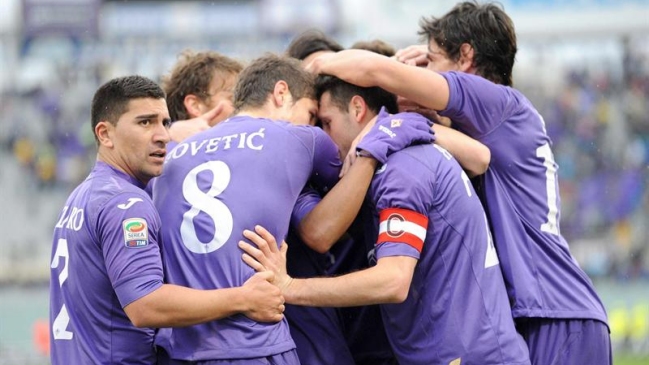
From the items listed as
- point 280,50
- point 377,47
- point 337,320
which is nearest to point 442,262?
point 337,320

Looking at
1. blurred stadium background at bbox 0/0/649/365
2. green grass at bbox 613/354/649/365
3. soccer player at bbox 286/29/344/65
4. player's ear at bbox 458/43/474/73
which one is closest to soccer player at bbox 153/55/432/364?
player's ear at bbox 458/43/474/73

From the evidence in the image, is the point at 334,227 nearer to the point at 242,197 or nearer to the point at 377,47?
the point at 242,197

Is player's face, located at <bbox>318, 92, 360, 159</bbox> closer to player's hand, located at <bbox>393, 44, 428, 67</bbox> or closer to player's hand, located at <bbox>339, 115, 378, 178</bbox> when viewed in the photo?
player's hand, located at <bbox>339, 115, 378, 178</bbox>

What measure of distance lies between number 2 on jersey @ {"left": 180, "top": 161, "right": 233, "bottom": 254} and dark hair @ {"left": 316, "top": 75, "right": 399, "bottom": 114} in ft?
3.34

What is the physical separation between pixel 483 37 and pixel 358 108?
0.87 metres

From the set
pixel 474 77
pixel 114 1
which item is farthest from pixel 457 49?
pixel 114 1

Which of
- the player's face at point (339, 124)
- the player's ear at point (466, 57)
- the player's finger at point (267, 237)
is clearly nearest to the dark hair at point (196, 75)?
the player's face at point (339, 124)

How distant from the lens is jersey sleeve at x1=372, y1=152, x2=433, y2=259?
17.9 feet

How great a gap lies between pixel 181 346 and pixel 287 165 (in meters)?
1.13

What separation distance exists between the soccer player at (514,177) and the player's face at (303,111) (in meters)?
0.24

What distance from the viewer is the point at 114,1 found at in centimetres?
2717

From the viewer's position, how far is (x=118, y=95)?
Answer: 230 inches

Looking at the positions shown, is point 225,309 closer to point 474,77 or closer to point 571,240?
point 474,77

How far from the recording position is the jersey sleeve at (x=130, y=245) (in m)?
5.23
